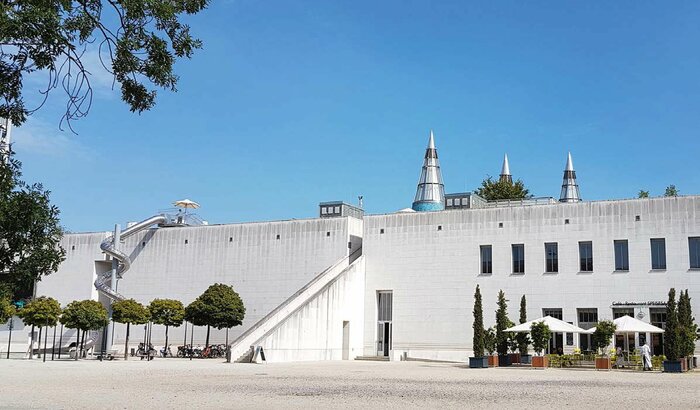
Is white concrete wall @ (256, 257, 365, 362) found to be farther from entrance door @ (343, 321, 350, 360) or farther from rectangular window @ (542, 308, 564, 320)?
rectangular window @ (542, 308, 564, 320)

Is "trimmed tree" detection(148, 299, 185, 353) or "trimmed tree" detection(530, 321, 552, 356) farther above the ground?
"trimmed tree" detection(148, 299, 185, 353)

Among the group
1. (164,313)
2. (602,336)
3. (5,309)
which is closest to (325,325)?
(164,313)

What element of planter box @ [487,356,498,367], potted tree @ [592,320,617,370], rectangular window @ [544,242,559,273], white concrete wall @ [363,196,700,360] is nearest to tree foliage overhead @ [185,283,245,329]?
white concrete wall @ [363,196,700,360]

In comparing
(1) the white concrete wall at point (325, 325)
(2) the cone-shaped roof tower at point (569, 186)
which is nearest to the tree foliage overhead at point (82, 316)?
(1) the white concrete wall at point (325, 325)

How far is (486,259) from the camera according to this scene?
4309 centimetres

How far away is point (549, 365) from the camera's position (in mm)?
33594

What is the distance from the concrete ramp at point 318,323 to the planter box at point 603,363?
48.5 feet

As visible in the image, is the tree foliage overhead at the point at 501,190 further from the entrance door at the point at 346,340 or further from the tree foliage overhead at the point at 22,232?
the tree foliage overhead at the point at 22,232

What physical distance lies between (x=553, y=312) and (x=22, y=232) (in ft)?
114

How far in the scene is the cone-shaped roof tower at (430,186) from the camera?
9975cm

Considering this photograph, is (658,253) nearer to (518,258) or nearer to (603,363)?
(518,258)

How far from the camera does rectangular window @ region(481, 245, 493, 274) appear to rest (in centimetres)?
4278

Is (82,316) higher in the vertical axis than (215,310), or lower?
lower

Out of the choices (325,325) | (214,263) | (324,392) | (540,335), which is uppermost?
(214,263)
